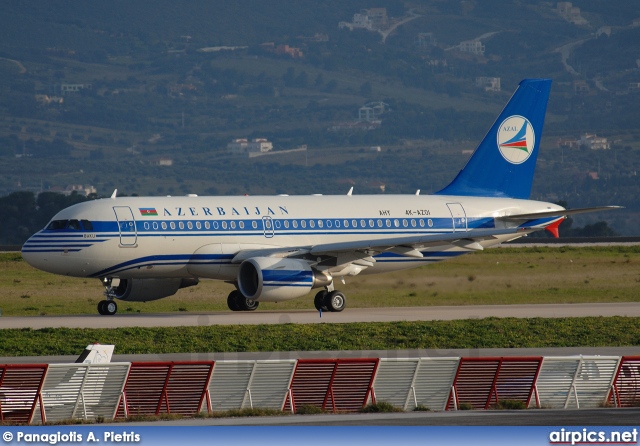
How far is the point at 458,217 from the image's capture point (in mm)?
45719

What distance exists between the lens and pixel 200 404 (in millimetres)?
21219

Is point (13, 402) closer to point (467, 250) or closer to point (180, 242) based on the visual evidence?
point (180, 242)

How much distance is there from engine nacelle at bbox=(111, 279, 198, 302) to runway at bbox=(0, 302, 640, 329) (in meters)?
1.21

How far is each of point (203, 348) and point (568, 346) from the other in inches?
393

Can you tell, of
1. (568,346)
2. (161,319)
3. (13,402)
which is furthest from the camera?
(161,319)

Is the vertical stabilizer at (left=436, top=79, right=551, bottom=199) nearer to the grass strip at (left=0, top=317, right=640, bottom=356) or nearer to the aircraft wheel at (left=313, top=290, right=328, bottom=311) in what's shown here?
the aircraft wheel at (left=313, top=290, right=328, bottom=311)

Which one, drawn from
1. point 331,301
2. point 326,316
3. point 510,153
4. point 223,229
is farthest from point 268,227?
point 510,153

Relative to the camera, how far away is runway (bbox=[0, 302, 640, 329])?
37125mm

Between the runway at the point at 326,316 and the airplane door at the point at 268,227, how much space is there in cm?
276

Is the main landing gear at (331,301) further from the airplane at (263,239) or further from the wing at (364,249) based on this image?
the wing at (364,249)

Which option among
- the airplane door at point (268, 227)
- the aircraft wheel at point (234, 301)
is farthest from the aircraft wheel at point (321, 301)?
the aircraft wheel at point (234, 301)

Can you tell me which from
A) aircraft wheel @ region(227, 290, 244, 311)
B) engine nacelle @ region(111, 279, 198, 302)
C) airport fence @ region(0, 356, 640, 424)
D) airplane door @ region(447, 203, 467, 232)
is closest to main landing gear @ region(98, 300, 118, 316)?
engine nacelle @ region(111, 279, 198, 302)

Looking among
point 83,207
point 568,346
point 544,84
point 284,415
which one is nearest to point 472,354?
point 568,346

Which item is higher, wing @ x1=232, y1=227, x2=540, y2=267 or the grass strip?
wing @ x1=232, y1=227, x2=540, y2=267
